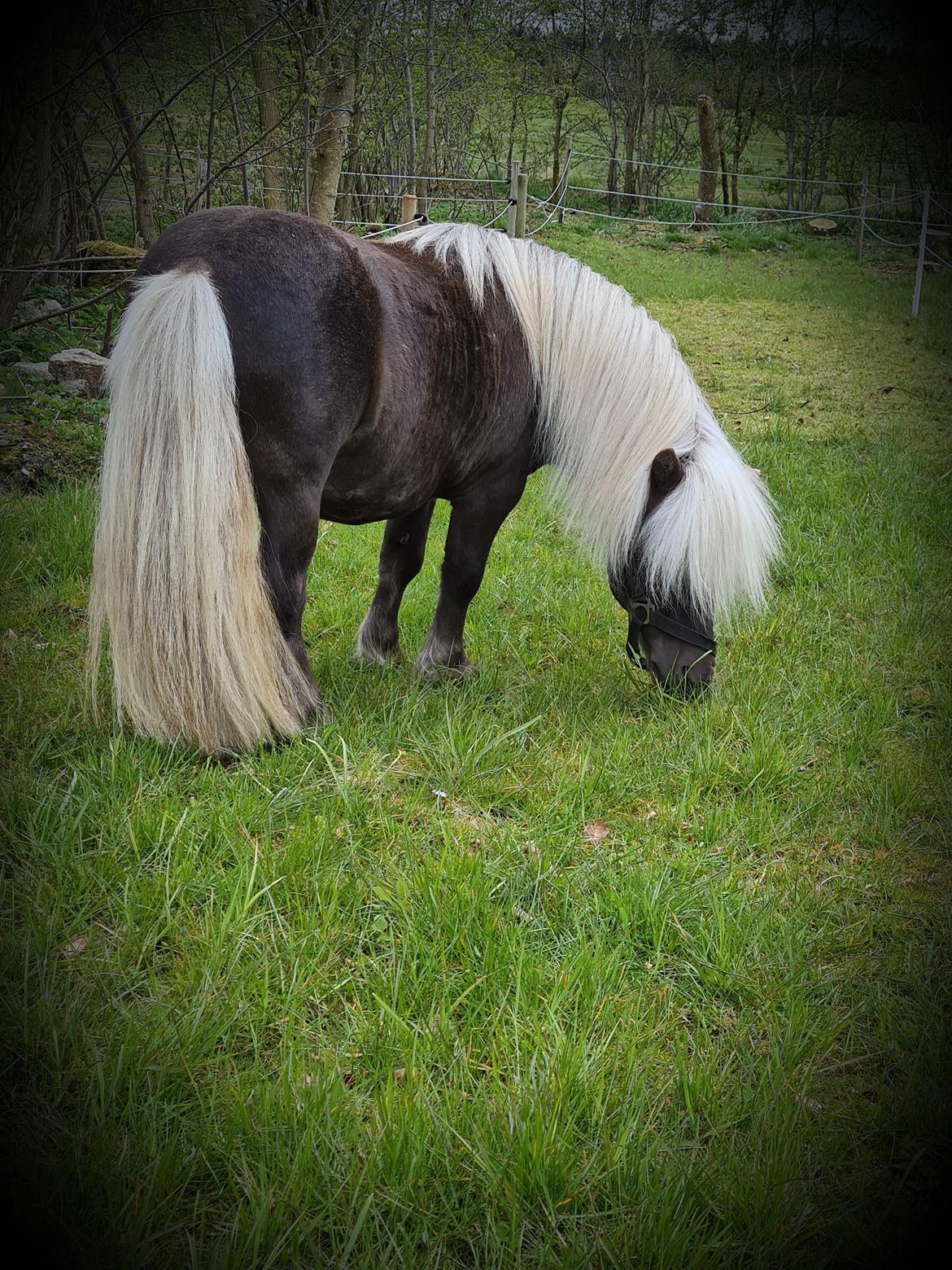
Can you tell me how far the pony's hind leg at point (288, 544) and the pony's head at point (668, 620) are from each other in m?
1.38

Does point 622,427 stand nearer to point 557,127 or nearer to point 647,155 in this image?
point 557,127

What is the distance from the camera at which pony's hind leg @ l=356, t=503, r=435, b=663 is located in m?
3.88

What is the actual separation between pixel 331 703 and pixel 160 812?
3.24ft

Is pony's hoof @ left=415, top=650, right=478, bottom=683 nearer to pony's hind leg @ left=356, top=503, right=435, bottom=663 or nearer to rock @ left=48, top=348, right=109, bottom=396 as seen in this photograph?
pony's hind leg @ left=356, top=503, right=435, bottom=663

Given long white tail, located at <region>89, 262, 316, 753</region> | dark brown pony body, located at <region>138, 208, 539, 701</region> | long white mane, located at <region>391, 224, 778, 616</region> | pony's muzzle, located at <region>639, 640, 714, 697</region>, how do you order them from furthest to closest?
pony's muzzle, located at <region>639, 640, 714, 697</region>, long white mane, located at <region>391, 224, 778, 616</region>, dark brown pony body, located at <region>138, 208, 539, 701</region>, long white tail, located at <region>89, 262, 316, 753</region>

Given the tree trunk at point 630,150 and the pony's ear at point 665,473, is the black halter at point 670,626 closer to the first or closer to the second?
the pony's ear at point 665,473

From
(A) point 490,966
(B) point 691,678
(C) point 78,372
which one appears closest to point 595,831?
(A) point 490,966

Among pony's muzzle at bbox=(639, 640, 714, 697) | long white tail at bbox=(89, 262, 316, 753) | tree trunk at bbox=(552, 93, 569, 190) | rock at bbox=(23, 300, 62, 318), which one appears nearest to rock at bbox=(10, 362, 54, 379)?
rock at bbox=(23, 300, 62, 318)

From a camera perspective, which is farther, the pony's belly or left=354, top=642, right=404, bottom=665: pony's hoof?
left=354, top=642, right=404, bottom=665: pony's hoof

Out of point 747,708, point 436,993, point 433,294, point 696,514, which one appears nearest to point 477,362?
point 433,294

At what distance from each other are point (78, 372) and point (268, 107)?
2917 mm

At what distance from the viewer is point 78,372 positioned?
21.5 ft

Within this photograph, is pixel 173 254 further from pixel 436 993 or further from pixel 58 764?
pixel 436 993

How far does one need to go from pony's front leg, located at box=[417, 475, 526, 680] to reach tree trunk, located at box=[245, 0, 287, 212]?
3804 millimetres
